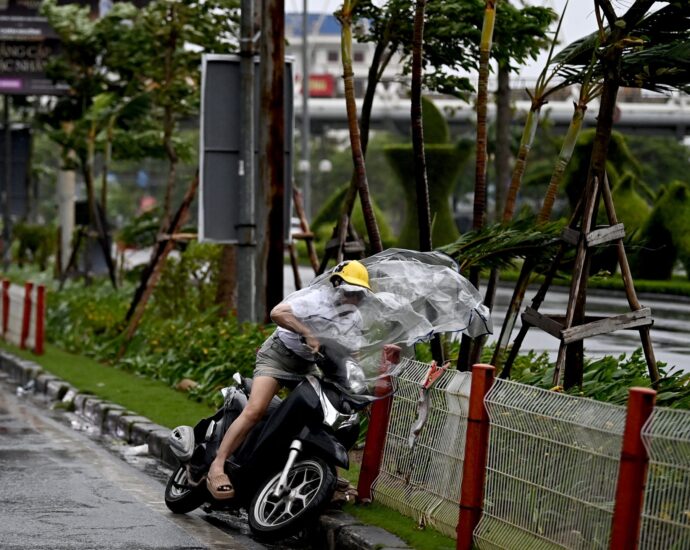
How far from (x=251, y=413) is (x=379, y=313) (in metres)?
0.93

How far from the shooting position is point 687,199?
2994 centimetres

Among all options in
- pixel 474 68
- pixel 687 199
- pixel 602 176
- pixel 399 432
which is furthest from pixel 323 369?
pixel 687 199

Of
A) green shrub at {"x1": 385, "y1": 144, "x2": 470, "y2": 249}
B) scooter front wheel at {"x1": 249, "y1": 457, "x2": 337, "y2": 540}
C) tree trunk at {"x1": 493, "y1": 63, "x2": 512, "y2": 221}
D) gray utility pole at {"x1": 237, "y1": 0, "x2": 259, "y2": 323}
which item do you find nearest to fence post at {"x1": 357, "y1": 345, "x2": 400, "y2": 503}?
scooter front wheel at {"x1": 249, "y1": 457, "x2": 337, "y2": 540}

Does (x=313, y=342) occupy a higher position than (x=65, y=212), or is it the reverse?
(x=313, y=342)

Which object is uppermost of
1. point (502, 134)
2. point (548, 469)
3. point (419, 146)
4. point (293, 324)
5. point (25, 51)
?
point (25, 51)

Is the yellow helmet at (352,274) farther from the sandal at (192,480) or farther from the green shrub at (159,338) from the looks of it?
the green shrub at (159,338)

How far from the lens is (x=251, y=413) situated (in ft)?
27.6

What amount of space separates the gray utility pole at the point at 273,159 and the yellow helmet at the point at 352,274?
682 cm

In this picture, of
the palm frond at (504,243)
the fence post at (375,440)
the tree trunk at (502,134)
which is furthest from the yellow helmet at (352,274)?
the tree trunk at (502,134)

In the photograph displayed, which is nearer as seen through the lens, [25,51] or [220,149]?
[220,149]

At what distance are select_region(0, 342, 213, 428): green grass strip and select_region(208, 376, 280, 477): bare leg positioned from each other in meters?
3.65

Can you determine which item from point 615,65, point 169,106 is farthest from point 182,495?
point 169,106

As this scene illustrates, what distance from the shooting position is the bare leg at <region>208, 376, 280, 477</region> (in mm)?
8398

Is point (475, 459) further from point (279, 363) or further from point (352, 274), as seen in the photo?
point (279, 363)
